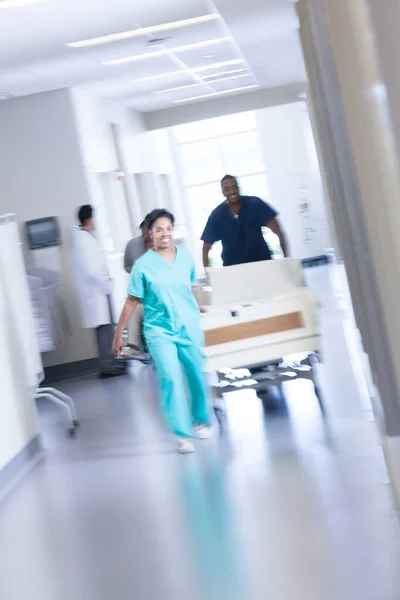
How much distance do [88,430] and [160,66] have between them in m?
4.59

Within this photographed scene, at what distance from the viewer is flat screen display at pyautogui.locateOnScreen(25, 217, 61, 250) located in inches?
416

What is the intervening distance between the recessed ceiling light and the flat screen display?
2375mm

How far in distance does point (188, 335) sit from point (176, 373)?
0.89ft

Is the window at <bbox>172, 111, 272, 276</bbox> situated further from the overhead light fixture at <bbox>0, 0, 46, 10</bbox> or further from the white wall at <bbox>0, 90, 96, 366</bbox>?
the overhead light fixture at <bbox>0, 0, 46, 10</bbox>

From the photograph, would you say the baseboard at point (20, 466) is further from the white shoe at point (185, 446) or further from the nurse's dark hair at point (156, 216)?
the nurse's dark hair at point (156, 216)

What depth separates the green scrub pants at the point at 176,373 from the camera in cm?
628

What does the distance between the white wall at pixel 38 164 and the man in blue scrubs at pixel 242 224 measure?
3.15 meters

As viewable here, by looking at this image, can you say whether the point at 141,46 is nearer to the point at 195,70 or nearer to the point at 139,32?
the point at 139,32

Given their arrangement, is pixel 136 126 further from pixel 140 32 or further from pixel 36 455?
pixel 36 455

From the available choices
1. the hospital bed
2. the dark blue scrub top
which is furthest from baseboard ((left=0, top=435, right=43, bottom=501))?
the dark blue scrub top

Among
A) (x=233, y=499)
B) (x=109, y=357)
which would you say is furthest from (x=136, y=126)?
(x=233, y=499)

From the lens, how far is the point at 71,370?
1096 cm

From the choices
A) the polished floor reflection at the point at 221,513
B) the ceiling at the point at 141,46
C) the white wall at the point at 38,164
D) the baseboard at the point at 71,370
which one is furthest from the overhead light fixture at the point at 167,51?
the polished floor reflection at the point at 221,513

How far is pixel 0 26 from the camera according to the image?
23.5 ft
